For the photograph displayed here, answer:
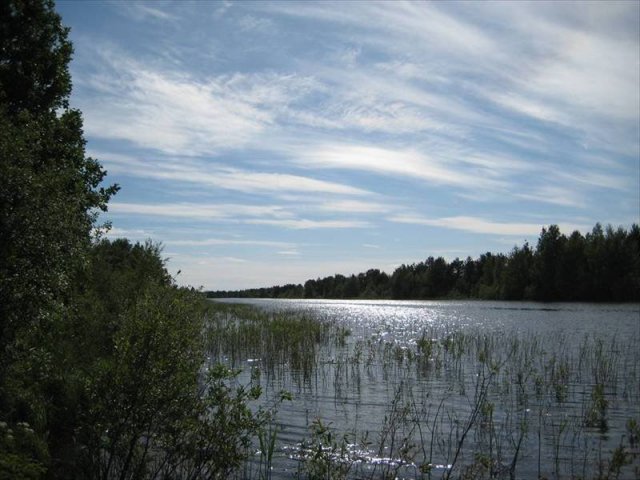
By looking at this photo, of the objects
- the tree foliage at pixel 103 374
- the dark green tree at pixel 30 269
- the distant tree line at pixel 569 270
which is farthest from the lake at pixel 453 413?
the distant tree line at pixel 569 270

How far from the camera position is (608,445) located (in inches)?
479

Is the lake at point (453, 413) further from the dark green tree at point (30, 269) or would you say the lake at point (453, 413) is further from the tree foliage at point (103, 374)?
the dark green tree at point (30, 269)

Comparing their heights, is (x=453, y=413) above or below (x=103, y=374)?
below

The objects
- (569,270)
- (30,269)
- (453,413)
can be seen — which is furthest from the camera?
(569,270)

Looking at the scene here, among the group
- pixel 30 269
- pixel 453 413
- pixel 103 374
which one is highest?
pixel 30 269

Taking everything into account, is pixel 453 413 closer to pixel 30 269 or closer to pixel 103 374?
pixel 103 374

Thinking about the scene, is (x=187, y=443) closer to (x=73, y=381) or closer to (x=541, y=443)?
(x=73, y=381)

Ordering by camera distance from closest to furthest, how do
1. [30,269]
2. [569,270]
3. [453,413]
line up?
1. [30,269]
2. [453,413]
3. [569,270]

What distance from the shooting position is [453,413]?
15.1m

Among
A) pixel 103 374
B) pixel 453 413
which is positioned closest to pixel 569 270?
pixel 453 413

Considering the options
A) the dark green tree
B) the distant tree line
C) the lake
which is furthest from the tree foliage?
the distant tree line

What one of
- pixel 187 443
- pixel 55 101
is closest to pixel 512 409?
pixel 187 443

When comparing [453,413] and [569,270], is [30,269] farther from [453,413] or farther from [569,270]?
[569,270]

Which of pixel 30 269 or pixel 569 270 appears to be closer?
pixel 30 269
